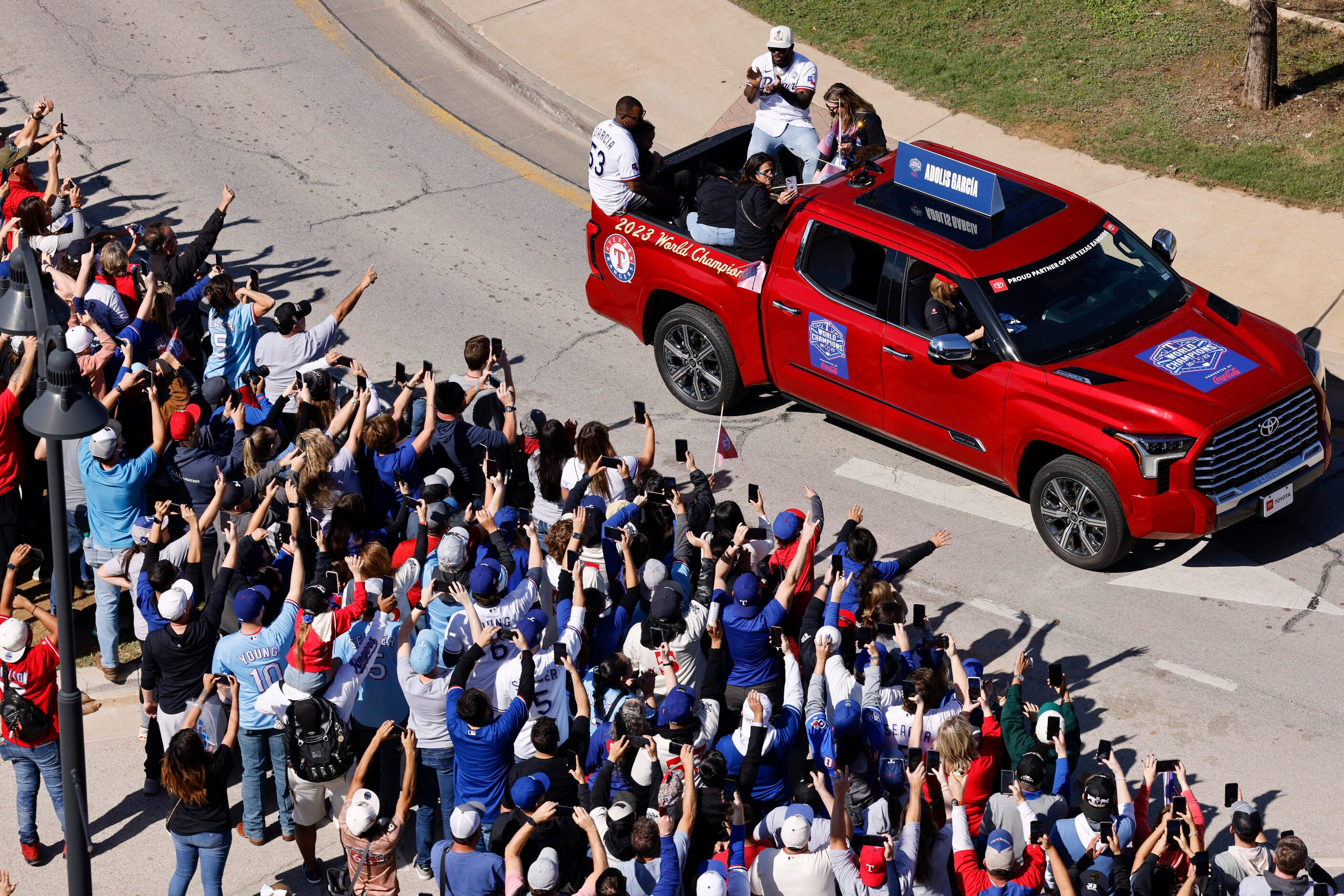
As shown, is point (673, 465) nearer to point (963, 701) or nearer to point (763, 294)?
point (763, 294)

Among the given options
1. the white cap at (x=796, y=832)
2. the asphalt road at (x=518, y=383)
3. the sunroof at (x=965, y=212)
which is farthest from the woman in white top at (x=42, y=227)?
the white cap at (x=796, y=832)

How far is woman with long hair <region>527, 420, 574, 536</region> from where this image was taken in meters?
10.2

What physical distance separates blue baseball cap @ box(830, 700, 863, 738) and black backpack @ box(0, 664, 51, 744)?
4393 mm

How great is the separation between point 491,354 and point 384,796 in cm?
344

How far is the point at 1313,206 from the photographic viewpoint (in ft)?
46.8

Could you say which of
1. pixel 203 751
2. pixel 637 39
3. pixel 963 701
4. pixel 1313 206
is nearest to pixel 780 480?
pixel 963 701

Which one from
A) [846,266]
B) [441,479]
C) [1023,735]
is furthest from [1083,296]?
[441,479]

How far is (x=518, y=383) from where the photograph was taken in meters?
12.9

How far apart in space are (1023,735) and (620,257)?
5895mm

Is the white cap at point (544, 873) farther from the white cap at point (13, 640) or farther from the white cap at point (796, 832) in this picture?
the white cap at point (13, 640)

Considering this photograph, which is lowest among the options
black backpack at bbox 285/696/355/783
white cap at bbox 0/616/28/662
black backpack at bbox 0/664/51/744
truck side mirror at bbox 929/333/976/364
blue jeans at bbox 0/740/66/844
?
blue jeans at bbox 0/740/66/844

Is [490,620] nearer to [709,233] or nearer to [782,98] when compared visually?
[709,233]

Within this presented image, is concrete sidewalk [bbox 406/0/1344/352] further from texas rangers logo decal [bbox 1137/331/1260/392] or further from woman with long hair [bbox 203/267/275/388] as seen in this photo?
woman with long hair [bbox 203/267/275/388]

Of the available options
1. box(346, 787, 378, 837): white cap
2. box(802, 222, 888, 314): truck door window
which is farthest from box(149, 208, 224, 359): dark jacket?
box(346, 787, 378, 837): white cap
